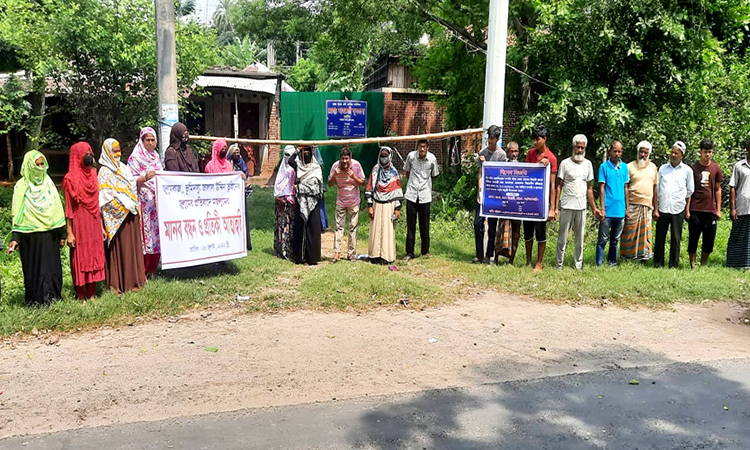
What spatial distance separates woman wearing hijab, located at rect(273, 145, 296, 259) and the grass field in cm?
26

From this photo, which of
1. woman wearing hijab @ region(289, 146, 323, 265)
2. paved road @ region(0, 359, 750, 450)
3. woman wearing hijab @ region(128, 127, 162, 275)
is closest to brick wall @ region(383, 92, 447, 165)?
woman wearing hijab @ region(289, 146, 323, 265)

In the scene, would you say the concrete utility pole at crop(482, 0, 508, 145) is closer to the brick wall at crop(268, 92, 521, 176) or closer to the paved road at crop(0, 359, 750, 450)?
the paved road at crop(0, 359, 750, 450)

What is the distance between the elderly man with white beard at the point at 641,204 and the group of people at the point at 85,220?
241 inches

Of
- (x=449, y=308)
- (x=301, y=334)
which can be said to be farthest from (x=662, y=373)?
(x=301, y=334)

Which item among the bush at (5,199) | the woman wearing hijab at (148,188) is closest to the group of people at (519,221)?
the woman wearing hijab at (148,188)

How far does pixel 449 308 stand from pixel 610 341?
1.70 meters

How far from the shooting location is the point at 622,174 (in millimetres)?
8070

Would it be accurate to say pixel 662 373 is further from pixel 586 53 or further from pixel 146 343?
pixel 586 53

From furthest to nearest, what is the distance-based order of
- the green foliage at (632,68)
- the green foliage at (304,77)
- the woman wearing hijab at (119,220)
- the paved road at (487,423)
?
the green foliage at (304,77)
the green foliage at (632,68)
the woman wearing hijab at (119,220)
the paved road at (487,423)

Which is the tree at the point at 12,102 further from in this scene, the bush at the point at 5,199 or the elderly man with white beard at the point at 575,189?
the elderly man with white beard at the point at 575,189

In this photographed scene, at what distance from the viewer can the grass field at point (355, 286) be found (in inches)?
239

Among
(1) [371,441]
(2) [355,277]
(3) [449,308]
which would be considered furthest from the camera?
(2) [355,277]

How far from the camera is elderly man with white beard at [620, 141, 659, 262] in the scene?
8.21 meters

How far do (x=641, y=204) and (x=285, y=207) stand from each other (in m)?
4.91
